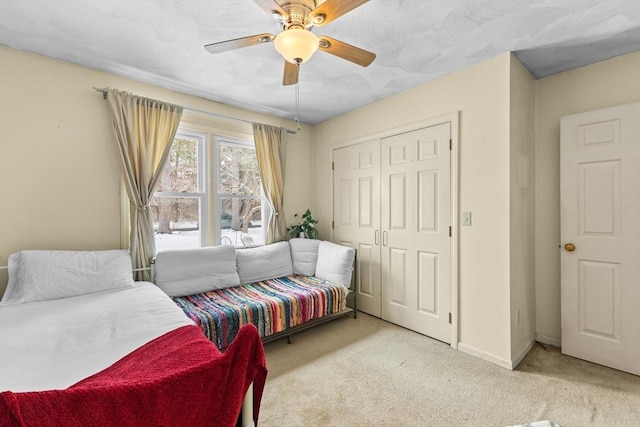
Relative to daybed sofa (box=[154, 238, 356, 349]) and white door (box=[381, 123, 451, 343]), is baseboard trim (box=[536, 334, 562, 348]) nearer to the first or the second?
white door (box=[381, 123, 451, 343])

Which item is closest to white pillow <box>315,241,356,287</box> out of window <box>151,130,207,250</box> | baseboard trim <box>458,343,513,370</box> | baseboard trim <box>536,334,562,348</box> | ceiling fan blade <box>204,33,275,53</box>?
baseboard trim <box>458,343,513,370</box>

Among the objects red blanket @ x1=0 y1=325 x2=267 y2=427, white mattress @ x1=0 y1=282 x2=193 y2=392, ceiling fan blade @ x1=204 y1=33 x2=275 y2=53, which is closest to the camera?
red blanket @ x1=0 y1=325 x2=267 y2=427

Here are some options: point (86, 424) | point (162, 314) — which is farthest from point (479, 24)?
point (162, 314)

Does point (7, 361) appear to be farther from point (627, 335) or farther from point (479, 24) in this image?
point (627, 335)

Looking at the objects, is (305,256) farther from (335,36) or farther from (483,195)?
(335,36)

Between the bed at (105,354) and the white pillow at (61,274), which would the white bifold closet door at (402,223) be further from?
the white pillow at (61,274)

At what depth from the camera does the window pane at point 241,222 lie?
3459 millimetres

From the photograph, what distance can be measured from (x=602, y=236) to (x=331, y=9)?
2742 mm

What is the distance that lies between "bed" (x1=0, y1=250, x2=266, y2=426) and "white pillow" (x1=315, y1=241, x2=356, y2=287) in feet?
5.62

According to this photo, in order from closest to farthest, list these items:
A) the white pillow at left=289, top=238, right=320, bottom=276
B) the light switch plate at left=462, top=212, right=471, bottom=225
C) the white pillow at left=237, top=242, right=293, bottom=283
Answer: the light switch plate at left=462, top=212, right=471, bottom=225 < the white pillow at left=237, top=242, right=293, bottom=283 < the white pillow at left=289, top=238, right=320, bottom=276

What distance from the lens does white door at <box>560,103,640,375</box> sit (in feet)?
7.34

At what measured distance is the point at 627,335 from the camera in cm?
Result: 225

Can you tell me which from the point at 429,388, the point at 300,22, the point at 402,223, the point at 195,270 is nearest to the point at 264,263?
the point at 195,270

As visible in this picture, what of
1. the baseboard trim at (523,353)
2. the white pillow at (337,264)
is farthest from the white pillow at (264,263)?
the baseboard trim at (523,353)
